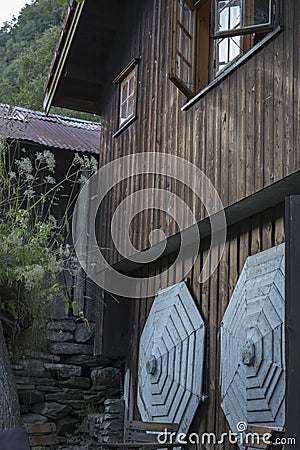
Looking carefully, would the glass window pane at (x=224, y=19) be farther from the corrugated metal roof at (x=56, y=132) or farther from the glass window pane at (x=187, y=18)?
the corrugated metal roof at (x=56, y=132)

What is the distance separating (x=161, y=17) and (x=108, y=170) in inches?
77.6

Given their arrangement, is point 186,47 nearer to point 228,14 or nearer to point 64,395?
point 228,14

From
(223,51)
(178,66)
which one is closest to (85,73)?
(178,66)

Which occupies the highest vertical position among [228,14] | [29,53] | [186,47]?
[29,53]

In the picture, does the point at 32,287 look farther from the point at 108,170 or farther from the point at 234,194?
the point at 108,170

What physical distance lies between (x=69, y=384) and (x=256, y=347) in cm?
406

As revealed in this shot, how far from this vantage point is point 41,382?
9500 mm

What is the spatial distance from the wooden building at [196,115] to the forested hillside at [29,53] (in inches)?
453

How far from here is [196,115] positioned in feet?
23.2

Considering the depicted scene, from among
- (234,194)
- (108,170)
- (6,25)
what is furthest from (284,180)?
(6,25)

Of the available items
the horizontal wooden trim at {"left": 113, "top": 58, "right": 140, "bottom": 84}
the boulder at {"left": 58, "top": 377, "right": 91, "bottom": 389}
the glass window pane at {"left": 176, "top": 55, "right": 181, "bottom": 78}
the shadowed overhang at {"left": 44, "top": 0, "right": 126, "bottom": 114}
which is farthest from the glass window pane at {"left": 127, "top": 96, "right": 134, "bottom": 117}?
the boulder at {"left": 58, "top": 377, "right": 91, "bottom": 389}

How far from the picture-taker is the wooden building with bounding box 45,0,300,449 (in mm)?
5809

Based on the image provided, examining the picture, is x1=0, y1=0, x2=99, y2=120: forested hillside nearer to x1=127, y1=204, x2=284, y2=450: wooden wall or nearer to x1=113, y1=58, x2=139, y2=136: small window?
x1=113, y1=58, x2=139, y2=136: small window

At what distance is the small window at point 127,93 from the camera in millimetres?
8758
